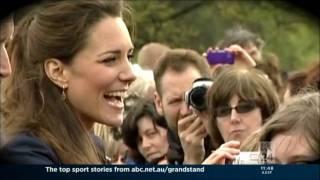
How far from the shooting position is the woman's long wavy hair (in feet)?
8.14

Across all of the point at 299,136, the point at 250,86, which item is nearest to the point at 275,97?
the point at 250,86

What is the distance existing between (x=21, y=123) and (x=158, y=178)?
0.39 metres

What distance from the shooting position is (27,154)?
7.61 ft

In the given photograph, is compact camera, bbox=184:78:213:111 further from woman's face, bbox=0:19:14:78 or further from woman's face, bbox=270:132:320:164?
woman's face, bbox=0:19:14:78

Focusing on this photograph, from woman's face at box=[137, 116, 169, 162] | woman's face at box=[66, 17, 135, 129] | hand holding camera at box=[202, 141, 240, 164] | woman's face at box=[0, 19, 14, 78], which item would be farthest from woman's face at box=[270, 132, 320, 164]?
woman's face at box=[137, 116, 169, 162]

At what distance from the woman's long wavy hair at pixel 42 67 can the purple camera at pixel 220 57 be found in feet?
5.75

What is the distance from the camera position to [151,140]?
4.13 m

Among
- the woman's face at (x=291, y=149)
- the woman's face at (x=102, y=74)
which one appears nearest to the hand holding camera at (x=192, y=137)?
the woman's face at (x=291, y=149)

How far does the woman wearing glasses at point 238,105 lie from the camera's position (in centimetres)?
329

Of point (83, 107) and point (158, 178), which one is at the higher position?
point (83, 107)

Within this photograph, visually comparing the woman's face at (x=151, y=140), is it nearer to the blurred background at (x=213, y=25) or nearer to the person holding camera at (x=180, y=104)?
the person holding camera at (x=180, y=104)

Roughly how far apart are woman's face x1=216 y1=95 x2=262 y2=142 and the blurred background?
308 inches

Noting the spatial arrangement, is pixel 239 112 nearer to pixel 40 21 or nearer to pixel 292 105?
pixel 292 105

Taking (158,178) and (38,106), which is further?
(38,106)
